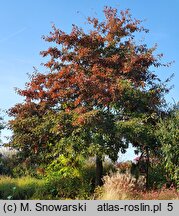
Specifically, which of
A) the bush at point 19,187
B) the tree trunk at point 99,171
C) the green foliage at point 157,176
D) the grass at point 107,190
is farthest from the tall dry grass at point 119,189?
the bush at point 19,187

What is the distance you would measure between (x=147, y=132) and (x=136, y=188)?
1972 millimetres

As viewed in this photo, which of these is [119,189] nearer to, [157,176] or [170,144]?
[170,144]

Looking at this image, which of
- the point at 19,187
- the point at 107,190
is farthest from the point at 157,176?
the point at 19,187

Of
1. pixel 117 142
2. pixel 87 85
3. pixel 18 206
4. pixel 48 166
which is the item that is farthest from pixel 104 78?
pixel 18 206

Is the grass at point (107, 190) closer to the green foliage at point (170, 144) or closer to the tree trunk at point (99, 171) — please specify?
the green foliage at point (170, 144)

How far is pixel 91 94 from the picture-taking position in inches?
736

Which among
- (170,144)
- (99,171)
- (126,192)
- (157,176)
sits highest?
(170,144)

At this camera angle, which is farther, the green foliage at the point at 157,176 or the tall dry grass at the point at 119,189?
the green foliage at the point at 157,176

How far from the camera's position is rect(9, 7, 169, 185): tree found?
59.2 ft

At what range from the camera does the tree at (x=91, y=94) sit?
1803 cm

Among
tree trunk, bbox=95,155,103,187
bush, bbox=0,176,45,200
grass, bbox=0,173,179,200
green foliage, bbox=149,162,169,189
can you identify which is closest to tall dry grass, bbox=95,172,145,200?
grass, bbox=0,173,179,200

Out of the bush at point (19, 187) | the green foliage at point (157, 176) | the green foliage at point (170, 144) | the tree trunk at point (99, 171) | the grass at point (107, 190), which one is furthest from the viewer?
the tree trunk at point (99, 171)

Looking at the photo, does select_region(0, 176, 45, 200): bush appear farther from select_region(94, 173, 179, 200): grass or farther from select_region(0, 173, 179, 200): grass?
select_region(94, 173, 179, 200): grass

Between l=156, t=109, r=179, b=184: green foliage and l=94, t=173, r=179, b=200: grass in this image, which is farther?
l=156, t=109, r=179, b=184: green foliage
